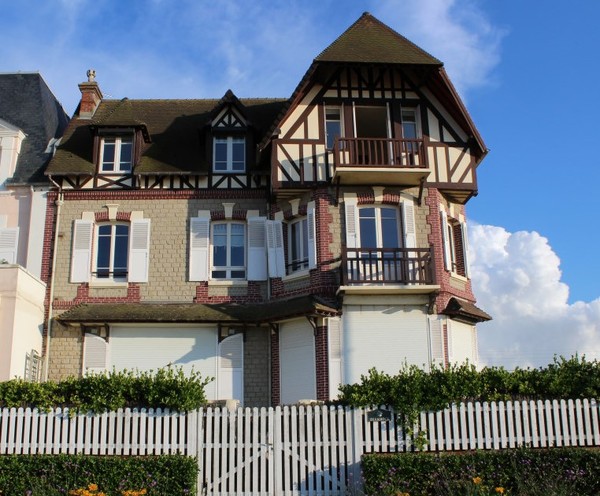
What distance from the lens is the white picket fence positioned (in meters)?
11.0

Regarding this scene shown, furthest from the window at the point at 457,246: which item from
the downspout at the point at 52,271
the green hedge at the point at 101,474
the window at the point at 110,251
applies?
the downspout at the point at 52,271

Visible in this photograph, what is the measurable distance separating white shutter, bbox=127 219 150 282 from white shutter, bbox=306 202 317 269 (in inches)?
169

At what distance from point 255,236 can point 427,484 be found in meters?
9.38

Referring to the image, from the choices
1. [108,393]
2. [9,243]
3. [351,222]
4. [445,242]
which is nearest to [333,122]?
[351,222]

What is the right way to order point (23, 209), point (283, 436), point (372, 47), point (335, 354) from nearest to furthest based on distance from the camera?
point (283, 436) < point (335, 354) < point (372, 47) < point (23, 209)

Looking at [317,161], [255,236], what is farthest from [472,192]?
[255,236]

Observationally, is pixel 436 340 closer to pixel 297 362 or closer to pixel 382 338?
pixel 382 338

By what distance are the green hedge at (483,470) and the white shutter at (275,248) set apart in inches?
306

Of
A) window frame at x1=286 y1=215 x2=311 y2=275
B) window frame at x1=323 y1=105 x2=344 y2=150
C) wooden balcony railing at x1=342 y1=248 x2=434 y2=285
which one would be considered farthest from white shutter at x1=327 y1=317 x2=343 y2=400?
window frame at x1=323 y1=105 x2=344 y2=150

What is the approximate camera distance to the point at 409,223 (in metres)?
17.3

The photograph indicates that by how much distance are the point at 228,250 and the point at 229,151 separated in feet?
8.99

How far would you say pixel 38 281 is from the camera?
17.7 metres

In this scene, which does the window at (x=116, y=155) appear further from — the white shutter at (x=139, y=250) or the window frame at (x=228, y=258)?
the window frame at (x=228, y=258)

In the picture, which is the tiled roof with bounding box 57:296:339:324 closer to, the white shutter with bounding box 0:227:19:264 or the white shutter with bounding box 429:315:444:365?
the white shutter with bounding box 0:227:19:264
